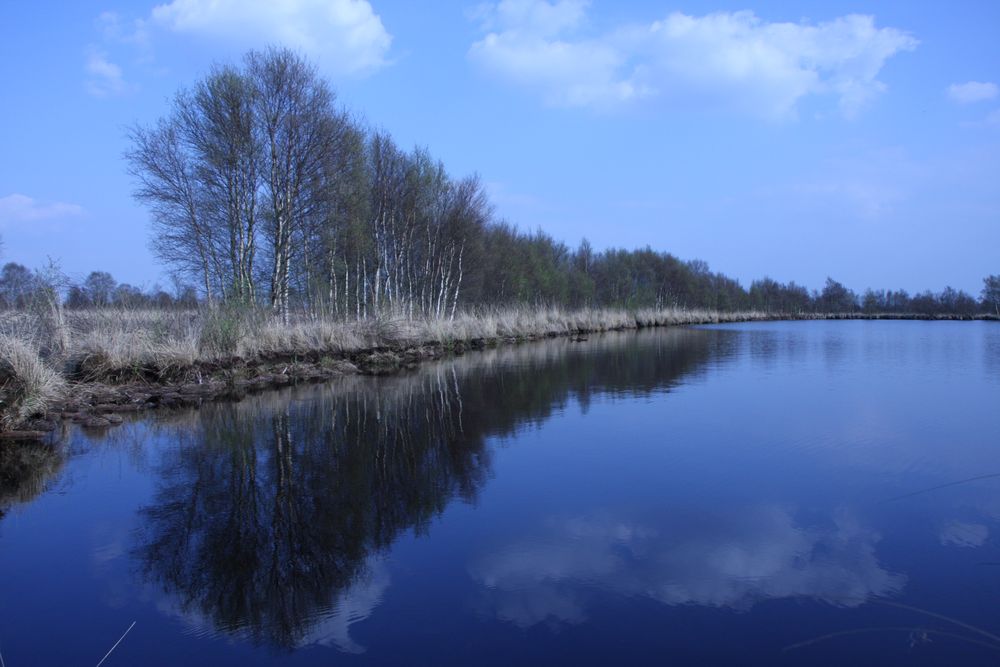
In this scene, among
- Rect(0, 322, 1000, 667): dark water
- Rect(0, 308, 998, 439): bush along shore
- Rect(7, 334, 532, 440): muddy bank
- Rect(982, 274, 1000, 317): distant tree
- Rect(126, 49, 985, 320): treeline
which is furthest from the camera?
Rect(982, 274, 1000, 317): distant tree

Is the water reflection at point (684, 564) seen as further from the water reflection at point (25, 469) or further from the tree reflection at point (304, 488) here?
the water reflection at point (25, 469)

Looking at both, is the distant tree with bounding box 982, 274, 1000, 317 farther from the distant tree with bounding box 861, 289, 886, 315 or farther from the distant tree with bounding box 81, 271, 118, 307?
the distant tree with bounding box 81, 271, 118, 307

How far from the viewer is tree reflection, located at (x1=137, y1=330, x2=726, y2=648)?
138 inches

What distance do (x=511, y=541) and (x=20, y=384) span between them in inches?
288

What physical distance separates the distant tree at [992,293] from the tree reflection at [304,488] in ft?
220

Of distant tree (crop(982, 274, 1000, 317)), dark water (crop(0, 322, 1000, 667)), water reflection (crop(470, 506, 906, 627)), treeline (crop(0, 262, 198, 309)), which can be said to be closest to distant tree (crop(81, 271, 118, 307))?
treeline (crop(0, 262, 198, 309))

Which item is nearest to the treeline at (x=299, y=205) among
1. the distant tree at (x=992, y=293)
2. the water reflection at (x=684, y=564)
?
the water reflection at (x=684, y=564)

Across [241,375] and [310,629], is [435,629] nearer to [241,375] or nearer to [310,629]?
[310,629]

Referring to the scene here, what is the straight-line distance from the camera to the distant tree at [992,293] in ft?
199

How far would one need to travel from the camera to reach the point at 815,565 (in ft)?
12.4

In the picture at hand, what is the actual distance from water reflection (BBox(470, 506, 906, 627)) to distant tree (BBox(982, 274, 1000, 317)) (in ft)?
237

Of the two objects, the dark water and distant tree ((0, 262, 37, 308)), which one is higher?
distant tree ((0, 262, 37, 308))

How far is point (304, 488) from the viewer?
17.4 ft

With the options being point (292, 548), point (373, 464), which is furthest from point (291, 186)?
point (292, 548)
